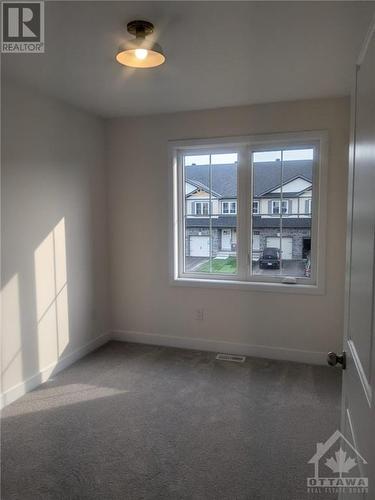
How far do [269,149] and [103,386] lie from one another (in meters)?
2.70

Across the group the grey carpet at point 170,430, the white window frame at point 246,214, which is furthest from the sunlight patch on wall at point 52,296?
the white window frame at point 246,214

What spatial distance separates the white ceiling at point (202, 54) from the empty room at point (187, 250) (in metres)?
0.02

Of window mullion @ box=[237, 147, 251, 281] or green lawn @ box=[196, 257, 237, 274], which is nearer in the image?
window mullion @ box=[237, 147, 251, 281]

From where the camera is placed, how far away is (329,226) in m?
3.46

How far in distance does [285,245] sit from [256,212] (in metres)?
0.44

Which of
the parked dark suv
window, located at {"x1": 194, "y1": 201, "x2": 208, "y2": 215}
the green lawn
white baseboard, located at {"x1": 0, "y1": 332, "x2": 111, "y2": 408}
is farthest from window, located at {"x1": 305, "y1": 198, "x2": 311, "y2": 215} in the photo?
white baseboard, located at {"x1": 0, "y1": 332, "x2": 111, "y2": 408}

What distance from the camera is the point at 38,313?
3174 millimetres

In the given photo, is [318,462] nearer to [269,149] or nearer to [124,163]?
[269,149]

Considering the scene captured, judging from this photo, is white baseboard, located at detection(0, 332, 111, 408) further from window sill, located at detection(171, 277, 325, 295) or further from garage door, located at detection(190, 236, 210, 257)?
garage door, located at detection(190, 236, 210, 257)

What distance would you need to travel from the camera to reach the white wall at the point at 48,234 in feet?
9.36

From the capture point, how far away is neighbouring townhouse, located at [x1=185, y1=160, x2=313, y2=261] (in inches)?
144

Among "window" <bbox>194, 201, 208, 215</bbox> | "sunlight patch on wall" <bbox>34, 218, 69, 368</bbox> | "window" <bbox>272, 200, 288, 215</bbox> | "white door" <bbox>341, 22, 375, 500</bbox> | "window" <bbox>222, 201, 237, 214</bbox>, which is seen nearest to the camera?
"white door" <bbox>341, 22, 375, 500</bbox>

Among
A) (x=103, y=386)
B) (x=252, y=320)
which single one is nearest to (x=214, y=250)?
(x=252, y=320)

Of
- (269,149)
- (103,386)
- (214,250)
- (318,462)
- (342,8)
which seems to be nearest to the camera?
(342,8)
